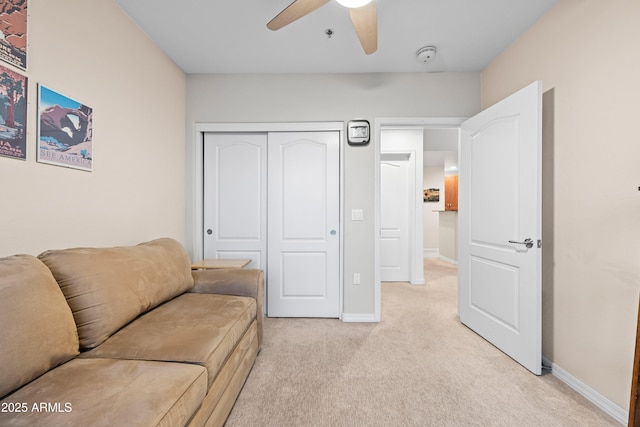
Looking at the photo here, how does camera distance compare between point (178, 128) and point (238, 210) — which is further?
point (238, 210)

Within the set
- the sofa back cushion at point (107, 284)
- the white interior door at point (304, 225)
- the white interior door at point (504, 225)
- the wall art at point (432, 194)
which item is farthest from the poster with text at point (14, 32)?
the wall art at point (432, 194)

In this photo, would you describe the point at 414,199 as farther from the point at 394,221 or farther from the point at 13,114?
the point at 13,114

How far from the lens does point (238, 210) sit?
2.98m

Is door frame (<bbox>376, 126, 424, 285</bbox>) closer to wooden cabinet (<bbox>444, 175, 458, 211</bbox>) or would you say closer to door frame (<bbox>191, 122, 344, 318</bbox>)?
door frame (<bbox>191, 122, 344, 318</bbox>)

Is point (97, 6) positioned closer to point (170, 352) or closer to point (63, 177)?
point (63, 177)

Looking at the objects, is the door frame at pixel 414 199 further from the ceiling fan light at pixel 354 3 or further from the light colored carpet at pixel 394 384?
the ceiling fan light at pixel 354 3

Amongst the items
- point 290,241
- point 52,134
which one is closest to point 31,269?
point 52,134

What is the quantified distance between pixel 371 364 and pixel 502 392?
33.3 inches

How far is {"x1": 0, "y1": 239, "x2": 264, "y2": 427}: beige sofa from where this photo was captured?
863 millimetres

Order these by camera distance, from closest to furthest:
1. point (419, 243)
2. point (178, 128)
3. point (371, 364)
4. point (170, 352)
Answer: point (170, 352)
point (371, 364)
point (178, 128)
point (419, 243)

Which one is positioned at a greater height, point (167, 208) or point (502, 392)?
point (167, 208)

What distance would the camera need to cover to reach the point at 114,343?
1261 mm

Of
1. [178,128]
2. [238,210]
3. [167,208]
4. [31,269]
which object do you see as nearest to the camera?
[31,269]

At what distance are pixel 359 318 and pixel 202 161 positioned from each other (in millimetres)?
2424
